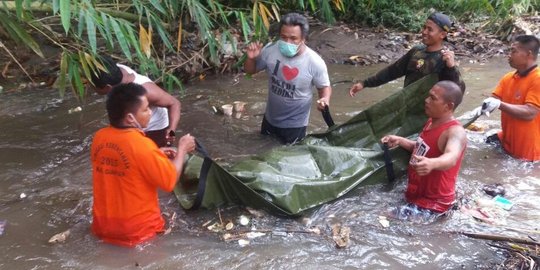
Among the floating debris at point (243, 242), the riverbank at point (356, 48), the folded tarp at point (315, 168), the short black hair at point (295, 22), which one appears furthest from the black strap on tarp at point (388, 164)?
the riverbank at point (356, 48)

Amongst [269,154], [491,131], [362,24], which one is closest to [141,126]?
[269,154]

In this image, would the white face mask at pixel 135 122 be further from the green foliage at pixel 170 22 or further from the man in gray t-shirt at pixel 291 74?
the man in gray t-shirt at pixel 291 74

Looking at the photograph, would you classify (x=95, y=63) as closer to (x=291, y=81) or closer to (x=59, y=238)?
(x=59, y=238)

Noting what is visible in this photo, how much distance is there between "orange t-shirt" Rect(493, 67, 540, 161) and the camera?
4.04m

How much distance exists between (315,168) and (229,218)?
714 millimetres

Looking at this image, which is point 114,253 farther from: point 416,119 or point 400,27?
point 400,27

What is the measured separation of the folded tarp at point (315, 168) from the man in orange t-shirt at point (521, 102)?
0.67 meters

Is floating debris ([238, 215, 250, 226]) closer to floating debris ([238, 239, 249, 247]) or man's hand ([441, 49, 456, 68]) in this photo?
floating debris ([238, 239, 249, 247])

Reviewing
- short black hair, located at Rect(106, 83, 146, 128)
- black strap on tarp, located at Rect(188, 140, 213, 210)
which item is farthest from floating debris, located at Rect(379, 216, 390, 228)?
short black hair, located at Rect(106, 83, 146, 128)

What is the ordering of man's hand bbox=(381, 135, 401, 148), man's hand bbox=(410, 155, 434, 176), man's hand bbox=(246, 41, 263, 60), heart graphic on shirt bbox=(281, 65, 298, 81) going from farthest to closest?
man's hand bbox=(246, 41, 263, 60) < heart graphic on shirt bbox=(281, 65, 298, 81) < man's hand bbox=(381, 135, 401, 148) < man's hand bbox=(410, 155, 434, 176)

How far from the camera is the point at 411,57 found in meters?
4.07

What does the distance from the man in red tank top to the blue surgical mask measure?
102cm

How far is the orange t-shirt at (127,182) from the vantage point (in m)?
2.64

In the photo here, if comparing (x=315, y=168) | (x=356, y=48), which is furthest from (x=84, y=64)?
(x=356, y=48)
